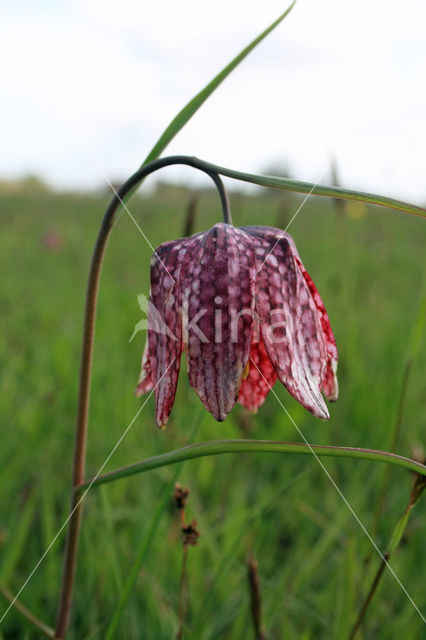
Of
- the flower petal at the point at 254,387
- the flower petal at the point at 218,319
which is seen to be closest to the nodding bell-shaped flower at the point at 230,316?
the flower petal at the point at 218,319

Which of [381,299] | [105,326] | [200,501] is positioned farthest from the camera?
[381,299]

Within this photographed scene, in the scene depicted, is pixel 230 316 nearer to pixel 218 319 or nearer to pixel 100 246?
pixel 218 319

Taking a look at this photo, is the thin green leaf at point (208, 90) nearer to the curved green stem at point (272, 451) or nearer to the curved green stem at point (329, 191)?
the curved green stem at point (329, 191)

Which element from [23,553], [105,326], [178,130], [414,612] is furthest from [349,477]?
[105,326]

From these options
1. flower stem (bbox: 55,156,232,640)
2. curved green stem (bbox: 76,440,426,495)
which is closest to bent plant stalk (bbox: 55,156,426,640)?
flower stem (bbox: 55,156,232,640)

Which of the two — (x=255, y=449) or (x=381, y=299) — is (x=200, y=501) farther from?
(x=381, y=299)

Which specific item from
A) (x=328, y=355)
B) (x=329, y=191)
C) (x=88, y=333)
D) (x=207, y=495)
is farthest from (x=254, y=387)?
(x=207, y=495)
